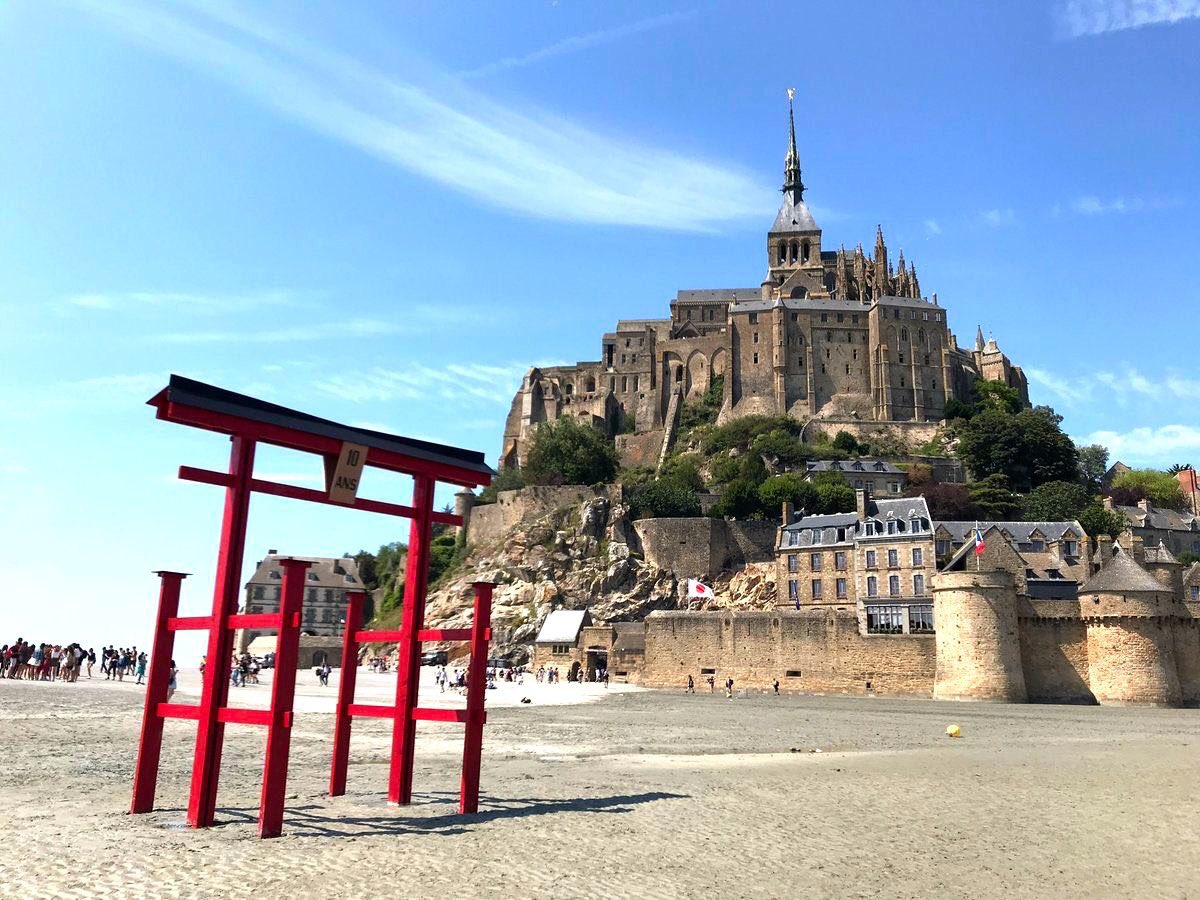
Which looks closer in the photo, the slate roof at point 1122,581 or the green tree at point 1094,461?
the slate roof at point 1122,581

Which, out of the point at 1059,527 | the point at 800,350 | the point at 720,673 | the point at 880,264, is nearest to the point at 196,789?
the point at 720,673

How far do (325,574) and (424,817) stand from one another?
231ft

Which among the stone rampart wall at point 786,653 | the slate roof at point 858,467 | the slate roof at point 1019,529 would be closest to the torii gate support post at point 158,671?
the stone rampart wall at point 786,653

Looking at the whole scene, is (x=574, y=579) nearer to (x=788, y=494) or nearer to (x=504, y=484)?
(x=788, y=494)

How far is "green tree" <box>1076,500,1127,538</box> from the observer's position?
61.4 meters

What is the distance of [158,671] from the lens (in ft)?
36.1

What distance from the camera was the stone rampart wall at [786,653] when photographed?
143ft

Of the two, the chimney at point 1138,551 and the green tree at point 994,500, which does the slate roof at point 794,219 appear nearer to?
the green tree at point 994,500

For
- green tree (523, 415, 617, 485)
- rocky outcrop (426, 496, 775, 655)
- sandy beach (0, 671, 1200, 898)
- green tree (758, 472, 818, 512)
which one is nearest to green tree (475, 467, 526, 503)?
green tree (523, 415, 617, 485)

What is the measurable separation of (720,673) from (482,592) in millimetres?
36766

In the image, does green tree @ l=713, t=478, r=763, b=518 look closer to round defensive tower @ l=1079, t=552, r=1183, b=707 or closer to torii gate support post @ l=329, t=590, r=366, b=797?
round defensive tower @ l=1079, t=552, r=1183, b=707

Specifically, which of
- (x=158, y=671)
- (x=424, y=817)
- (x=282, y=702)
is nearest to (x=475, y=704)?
(x=424, y=817)

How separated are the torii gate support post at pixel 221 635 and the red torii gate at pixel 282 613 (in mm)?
12

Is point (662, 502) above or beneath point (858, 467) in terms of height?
beneath
